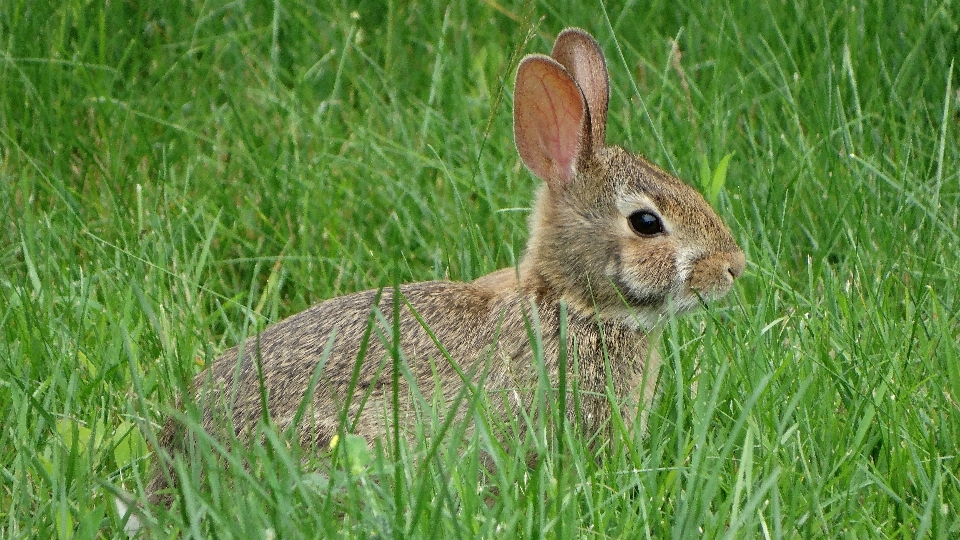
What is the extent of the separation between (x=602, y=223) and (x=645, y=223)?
0.42 ft

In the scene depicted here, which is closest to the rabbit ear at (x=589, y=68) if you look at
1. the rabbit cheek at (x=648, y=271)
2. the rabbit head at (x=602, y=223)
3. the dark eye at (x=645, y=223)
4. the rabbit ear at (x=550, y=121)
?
the rabbit head at (x=602, y=223)

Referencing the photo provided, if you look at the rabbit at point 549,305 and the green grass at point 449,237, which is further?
the rabbit at point 549,305

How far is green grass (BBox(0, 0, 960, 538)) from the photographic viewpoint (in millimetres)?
3207

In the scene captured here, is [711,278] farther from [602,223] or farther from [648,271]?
[602,223]

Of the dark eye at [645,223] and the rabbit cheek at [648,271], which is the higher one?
the dark eye at [645,223]

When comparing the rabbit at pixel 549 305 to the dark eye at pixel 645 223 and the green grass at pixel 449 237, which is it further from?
the green grass at pixel 449 237


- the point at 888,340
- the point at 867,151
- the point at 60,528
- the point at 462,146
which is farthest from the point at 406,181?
the point at 60,528

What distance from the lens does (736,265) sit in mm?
4176

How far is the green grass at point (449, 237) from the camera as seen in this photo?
321 centimetres

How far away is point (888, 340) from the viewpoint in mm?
3953

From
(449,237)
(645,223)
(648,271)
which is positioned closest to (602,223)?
(645,223)

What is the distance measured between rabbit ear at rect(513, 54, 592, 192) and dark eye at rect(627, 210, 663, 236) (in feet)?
0.87

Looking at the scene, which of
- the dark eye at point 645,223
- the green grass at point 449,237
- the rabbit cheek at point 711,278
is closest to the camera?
the green grass at point 449,237

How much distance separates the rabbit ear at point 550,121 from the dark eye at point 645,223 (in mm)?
265
